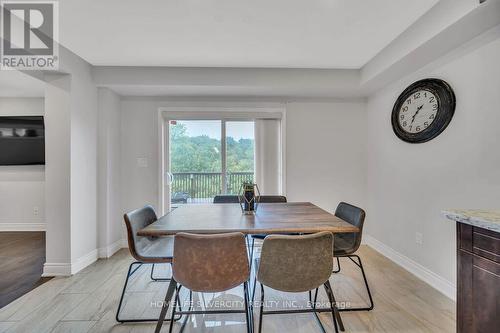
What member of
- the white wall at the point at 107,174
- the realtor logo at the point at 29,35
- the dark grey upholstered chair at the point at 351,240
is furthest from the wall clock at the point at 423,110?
the white wall at the point at 107,174

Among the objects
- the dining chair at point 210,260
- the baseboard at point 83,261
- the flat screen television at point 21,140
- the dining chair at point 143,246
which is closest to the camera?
the dining chair at point 210,260

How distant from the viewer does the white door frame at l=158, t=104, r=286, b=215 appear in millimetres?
3369

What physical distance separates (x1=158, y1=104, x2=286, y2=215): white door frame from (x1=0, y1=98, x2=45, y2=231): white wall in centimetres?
237

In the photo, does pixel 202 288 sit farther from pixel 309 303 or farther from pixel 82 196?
pixel 82 196

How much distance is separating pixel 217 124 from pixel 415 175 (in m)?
2.64

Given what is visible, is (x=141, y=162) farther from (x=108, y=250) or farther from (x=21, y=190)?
(x=21, y=190)

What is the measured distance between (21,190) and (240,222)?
451cm

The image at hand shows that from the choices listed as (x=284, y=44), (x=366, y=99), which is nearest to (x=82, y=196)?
(x=284, y=44)

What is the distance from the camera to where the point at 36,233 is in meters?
3.85

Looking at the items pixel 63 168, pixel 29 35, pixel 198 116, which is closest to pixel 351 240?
pixel 198 116

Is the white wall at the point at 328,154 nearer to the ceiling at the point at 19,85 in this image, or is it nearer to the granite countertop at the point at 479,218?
the granite countertop at the point at 479,218

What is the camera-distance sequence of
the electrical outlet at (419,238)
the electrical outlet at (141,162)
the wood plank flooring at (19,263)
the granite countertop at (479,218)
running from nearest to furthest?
the granite countertop at (479,218) < the wood plank flooring at (19,263) < the electrical outlet at (419,238) < the electrical outlet at (141,162)

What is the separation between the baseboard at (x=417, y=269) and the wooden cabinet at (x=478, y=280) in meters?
1.12

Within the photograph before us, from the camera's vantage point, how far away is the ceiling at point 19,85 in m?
2.94
